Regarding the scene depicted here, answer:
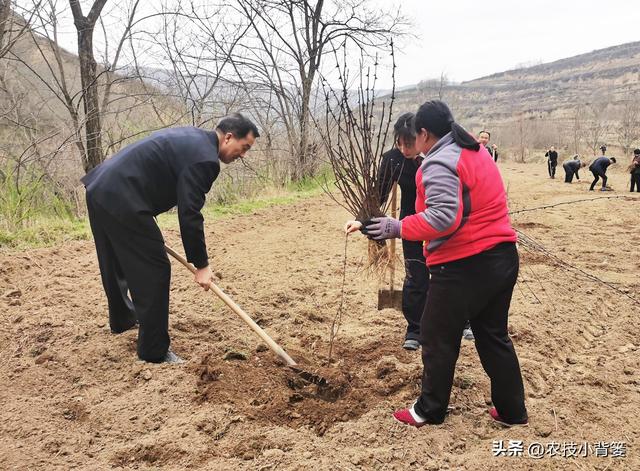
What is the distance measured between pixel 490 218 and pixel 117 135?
8773mm

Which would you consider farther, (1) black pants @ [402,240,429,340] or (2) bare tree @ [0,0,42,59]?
(2) bare tree @ [0,0,42,59]

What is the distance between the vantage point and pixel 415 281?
355 cm

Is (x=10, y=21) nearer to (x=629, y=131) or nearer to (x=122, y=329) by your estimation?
(x=122, y=329)

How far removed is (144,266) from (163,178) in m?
0.59

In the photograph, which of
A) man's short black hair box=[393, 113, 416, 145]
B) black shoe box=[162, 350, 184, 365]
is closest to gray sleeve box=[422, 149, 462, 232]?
man's short black hair box=[393, 113, 416, 145]

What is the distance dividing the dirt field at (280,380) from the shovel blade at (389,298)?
0.21 metres

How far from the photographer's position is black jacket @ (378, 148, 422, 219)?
11.6 feet

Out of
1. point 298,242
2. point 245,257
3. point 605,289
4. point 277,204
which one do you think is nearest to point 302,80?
point 277,204

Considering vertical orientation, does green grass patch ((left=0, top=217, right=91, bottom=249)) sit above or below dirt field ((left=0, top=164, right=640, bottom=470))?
above

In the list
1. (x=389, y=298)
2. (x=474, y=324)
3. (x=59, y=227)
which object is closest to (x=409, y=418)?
(x=474, y=324)

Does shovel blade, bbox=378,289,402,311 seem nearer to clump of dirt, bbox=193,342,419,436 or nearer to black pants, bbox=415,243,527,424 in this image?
clump of dirt, bbox=193,342,419,436

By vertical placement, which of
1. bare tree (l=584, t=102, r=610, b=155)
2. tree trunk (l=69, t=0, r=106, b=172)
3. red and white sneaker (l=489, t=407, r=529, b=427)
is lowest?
red and white sneaker (l=489, t=407, r=529, b=427)

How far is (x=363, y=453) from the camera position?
244 centimetres

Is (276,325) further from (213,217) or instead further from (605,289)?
(213,217)
